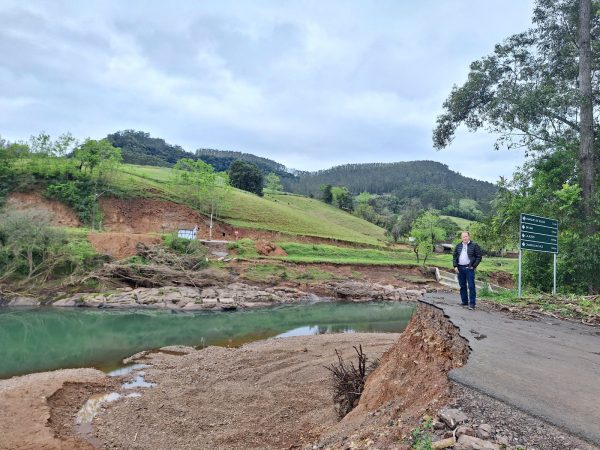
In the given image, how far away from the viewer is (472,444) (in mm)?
2947

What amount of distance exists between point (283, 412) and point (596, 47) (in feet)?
59.8

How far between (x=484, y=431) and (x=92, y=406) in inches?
396

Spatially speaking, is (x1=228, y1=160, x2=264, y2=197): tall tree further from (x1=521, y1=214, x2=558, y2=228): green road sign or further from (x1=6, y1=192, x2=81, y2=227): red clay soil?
(x1=521, y1=214, x2=558, y2=228): green road sign

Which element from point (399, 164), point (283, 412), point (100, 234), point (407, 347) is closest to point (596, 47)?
point (407, 347)

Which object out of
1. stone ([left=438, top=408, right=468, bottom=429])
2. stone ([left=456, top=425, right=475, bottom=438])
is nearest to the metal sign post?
stone ([left=438, top=408, right=468, bottom=429])

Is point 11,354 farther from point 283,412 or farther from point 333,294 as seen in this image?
point 333,294

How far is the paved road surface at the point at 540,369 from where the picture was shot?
3.67 metres

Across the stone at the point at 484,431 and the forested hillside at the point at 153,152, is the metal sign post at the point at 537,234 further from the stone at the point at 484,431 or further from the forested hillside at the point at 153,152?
the forested hillside at the point at 153,152

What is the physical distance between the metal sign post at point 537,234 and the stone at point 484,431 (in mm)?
9920

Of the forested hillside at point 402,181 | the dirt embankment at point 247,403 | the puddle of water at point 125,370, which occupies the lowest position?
the puddle of water at point 125,370

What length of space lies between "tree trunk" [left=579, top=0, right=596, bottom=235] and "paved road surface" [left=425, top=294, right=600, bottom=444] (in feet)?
30.8

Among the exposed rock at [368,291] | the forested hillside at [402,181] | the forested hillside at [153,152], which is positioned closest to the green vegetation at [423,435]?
Answer: the exposed rock at [368,291]

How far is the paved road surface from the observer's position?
3.67 metres

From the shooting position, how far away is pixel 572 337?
23.5 ft
